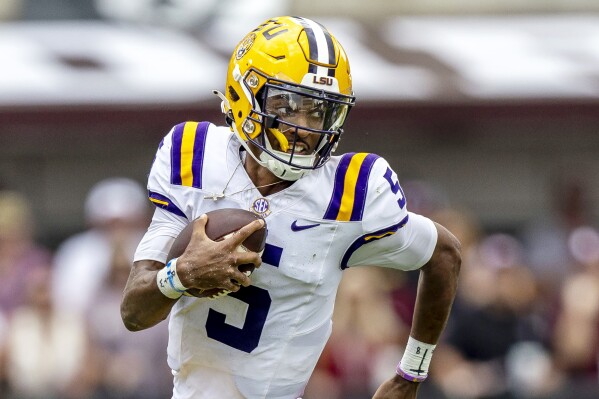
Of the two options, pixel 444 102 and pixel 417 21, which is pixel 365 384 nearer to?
pixel 444 102

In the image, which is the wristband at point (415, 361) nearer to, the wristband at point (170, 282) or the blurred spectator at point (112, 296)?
the wristband at point (170, 282)

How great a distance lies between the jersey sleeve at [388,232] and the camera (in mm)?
4312

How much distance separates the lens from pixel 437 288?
4.64 metres

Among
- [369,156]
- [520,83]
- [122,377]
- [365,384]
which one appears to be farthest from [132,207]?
[369,156]

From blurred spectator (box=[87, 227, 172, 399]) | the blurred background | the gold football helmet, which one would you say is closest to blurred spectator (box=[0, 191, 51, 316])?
the blurred background

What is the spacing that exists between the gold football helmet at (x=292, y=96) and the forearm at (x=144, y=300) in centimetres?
51

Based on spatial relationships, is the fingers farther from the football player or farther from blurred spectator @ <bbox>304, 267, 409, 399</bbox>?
blurred spectator @ <bbox>304, 267, 409, 399</bbox>

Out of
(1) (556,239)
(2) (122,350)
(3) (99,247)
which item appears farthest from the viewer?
(1) (556,239)

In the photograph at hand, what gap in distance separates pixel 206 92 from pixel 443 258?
Result: 5.70 m

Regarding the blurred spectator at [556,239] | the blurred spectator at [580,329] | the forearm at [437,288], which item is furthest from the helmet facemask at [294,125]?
the blurred spectator at [556,239]

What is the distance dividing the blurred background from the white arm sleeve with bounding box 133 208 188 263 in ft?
10.5

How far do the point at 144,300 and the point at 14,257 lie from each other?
4628 millimetres

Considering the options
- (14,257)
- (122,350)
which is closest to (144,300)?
(122,350)

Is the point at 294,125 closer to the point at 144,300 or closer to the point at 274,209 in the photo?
the point at 274,209
